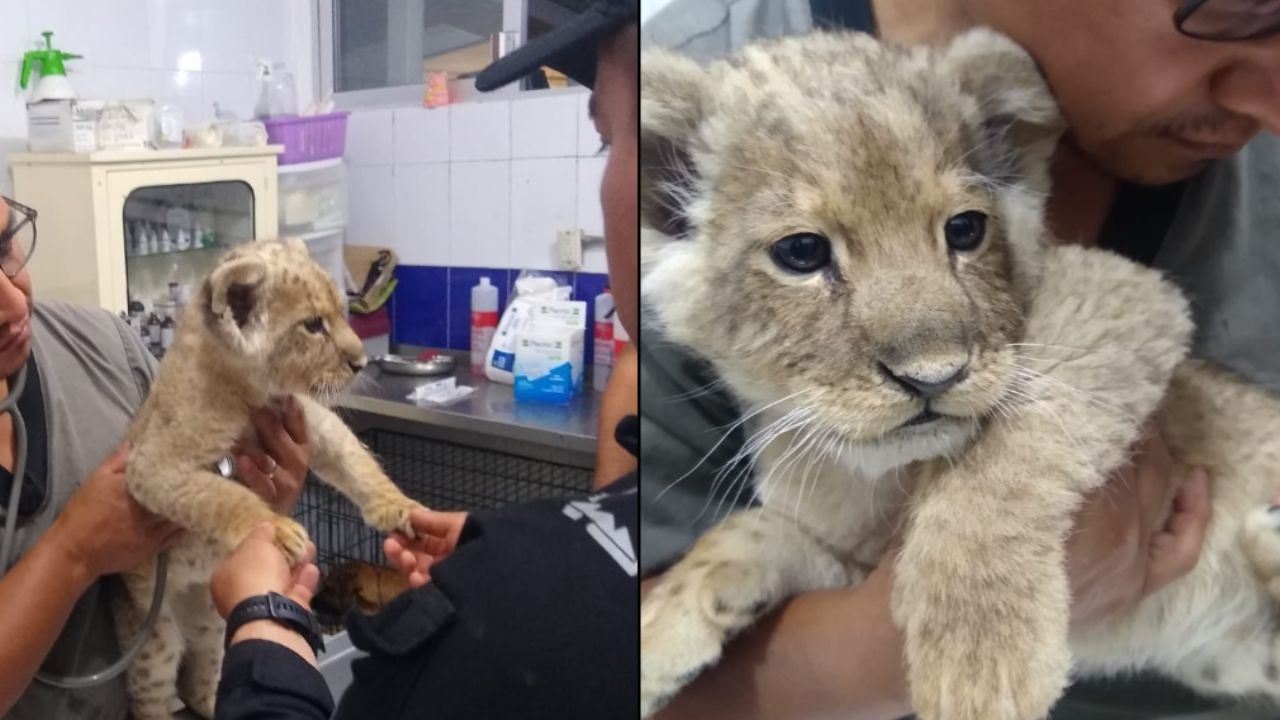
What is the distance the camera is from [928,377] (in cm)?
40

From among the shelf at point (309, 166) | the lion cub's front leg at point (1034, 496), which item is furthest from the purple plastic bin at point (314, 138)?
the lion cub's front leg at point (1034, 496)

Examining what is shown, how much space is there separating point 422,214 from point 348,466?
0.93ft

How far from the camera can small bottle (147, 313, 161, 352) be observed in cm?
98

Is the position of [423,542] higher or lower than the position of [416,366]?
lower

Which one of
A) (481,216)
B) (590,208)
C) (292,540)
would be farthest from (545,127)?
(292,540)

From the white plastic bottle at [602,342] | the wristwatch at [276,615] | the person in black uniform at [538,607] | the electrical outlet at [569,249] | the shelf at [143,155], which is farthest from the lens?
the shelf at [143,155]

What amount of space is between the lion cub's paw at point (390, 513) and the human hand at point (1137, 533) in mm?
513

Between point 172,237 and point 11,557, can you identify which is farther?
point 172,237

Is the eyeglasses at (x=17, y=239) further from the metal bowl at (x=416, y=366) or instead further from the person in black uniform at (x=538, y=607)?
the person in black uniform at (x=538, y=607)

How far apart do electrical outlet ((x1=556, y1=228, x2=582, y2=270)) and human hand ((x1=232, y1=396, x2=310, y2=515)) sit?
0.91 feet

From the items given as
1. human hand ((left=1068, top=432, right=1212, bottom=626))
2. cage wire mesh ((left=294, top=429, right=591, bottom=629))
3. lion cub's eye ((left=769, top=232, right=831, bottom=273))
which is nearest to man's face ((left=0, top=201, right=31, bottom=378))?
cage wire mesh ((left=294, top=429, right=591, bottom=629))

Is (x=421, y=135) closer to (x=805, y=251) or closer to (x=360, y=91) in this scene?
(x=360, y=91)

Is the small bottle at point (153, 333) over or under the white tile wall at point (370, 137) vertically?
under

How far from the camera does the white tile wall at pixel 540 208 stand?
0.91 metres
